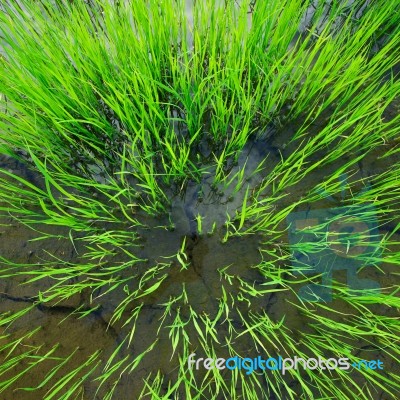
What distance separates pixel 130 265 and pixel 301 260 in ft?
2.02

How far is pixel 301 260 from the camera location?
1288 millimetres

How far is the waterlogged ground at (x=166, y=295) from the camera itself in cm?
125

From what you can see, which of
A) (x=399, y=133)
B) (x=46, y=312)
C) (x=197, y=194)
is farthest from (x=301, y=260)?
(x=46, y=312)

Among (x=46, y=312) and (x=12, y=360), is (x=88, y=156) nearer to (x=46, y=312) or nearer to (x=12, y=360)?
(x=46, y=312)

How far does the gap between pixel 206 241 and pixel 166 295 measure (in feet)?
0.80

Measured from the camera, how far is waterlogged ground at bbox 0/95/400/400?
4.10 ft

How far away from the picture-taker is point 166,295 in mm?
1286

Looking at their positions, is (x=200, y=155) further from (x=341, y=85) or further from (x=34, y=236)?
(x=34, y=236)

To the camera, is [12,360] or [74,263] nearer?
[12,360]

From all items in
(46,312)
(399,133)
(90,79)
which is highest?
(90,79)

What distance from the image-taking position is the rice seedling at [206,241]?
1178 millimetres

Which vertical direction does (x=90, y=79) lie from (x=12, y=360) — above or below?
above

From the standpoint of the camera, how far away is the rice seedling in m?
1.18

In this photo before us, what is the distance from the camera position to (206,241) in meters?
1.32
